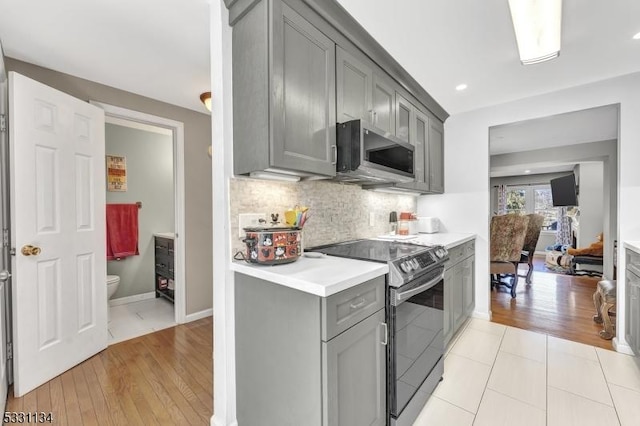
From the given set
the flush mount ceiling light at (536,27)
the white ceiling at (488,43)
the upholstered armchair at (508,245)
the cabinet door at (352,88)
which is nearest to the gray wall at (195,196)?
the cabinet door at (352,88)

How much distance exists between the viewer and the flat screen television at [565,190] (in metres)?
6.53

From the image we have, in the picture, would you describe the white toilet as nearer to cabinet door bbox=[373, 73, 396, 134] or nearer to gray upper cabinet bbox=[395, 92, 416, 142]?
cabinet door bbox=[373, 73, 396, 134]

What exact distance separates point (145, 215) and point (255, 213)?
3.05 metres

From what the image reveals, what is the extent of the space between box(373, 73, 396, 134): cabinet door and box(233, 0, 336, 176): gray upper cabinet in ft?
1.78

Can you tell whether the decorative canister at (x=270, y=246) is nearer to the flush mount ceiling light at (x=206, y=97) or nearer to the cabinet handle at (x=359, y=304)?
the cabinet handle at (x=359, y=304)

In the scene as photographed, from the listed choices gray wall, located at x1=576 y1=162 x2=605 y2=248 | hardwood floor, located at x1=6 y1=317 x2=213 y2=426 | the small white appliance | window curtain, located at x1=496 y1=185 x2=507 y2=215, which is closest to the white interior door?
hardwood floor, located at x1=6 y1=317 x2=213 y2=426

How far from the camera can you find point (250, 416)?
139 cm

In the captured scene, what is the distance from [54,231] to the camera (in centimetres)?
198

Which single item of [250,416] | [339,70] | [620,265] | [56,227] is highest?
[339,70]

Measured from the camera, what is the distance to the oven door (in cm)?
138

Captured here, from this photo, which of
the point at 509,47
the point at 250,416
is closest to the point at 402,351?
the point at 250,416

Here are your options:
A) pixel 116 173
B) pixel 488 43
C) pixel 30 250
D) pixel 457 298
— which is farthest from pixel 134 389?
pixel 488 43

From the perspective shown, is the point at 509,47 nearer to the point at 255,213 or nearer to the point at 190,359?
the point at 255,213

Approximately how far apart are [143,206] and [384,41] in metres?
3.63
